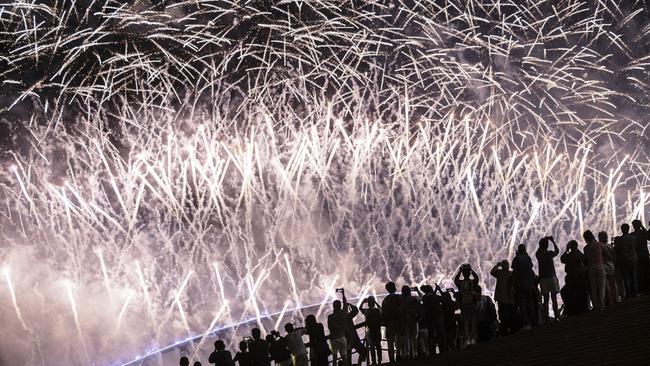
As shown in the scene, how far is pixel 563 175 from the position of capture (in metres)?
26.9

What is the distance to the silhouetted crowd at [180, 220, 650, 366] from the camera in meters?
11.9

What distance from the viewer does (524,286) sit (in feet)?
38.3

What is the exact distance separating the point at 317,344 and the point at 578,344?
13.0ft

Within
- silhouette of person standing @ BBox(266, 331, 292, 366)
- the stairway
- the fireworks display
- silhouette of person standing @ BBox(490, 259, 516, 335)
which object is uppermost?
the fireworks display

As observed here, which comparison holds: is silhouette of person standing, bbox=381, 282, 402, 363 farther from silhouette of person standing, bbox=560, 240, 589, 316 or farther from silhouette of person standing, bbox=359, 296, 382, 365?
silhouette of person standing, bbox=560, 240, 589, 316

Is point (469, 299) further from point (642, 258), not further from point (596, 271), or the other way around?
point (642, 258)

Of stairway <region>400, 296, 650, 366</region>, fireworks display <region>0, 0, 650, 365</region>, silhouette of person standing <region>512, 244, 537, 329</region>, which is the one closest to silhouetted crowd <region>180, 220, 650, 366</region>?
silhouette of person standing <region>512, 244, 537, 329</region>

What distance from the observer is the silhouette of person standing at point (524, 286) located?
11695mm

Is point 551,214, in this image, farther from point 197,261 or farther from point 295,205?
point 197,261

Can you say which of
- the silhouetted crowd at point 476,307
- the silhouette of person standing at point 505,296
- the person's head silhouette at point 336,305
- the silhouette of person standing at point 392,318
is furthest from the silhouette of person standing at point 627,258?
the person's head silhouette at point 336,305

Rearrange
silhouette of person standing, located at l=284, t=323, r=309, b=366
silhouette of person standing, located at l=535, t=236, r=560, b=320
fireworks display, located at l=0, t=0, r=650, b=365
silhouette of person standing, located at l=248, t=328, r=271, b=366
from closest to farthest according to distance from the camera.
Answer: silhouette of person standing, located at l=535, t=236, r=560, b=320 < silhouette of person standing, located at l=248, t=328, r=271, b=366 < silhouette of person standing, located at l=284, t=323, r=309, b=366 < fireworks display, located at l=0, t=0, r=650, b=365

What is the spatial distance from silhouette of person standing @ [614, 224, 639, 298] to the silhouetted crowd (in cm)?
1

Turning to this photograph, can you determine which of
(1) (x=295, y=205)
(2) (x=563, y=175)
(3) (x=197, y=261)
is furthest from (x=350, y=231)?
(2) (x=563, y=175)

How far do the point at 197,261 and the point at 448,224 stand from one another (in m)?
7.86
